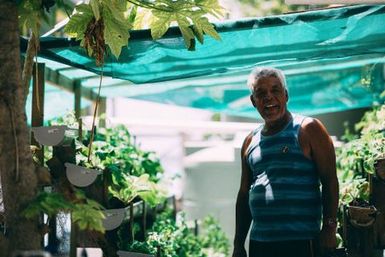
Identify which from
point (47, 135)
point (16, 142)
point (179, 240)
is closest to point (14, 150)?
point (16, 142)

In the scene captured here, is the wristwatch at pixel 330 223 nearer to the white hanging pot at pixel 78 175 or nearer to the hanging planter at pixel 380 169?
the hanging planter at pixel 380 169

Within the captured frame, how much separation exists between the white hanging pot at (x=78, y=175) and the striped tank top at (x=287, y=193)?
3.57ft

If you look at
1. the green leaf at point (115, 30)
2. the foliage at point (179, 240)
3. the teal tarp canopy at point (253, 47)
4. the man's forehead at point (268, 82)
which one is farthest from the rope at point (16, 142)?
the foliage at point (179, 240)

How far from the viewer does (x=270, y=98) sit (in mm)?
4594

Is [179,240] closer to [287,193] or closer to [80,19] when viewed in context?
[287,193]

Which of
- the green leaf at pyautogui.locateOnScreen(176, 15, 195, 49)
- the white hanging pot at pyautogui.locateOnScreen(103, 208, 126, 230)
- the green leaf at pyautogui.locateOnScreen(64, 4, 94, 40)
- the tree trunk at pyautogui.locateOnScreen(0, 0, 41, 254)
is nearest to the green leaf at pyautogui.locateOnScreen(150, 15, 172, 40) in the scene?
the green leaf at pyautogui.locateOnScreen(176, 15, 195, 49)

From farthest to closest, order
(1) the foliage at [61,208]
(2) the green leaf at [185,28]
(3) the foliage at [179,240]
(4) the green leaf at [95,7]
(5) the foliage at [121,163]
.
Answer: (3) the foliage at [179,240] < (5) the foliage at [121,163] < (2) the green leaf at [185,28] < (4) the green leaf at [95,7] < (1) the foliage at [61,208]

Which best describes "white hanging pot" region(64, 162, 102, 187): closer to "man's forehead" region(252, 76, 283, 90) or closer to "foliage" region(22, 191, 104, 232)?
"man's forehead" region(252, 76, 283, 90)

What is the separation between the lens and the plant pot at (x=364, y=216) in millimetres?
4930

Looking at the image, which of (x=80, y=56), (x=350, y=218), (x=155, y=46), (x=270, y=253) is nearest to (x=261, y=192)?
(x=270, y=253)

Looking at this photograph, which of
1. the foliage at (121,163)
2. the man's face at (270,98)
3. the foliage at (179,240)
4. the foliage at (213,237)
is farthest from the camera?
the foliage at (213,237)

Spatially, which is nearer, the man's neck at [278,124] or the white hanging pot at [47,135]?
the man's neck at [278,124]

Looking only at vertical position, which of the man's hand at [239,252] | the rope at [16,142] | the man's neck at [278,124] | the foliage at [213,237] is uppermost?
the man's neck at [278,124]

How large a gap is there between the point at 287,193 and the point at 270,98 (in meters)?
0.61
